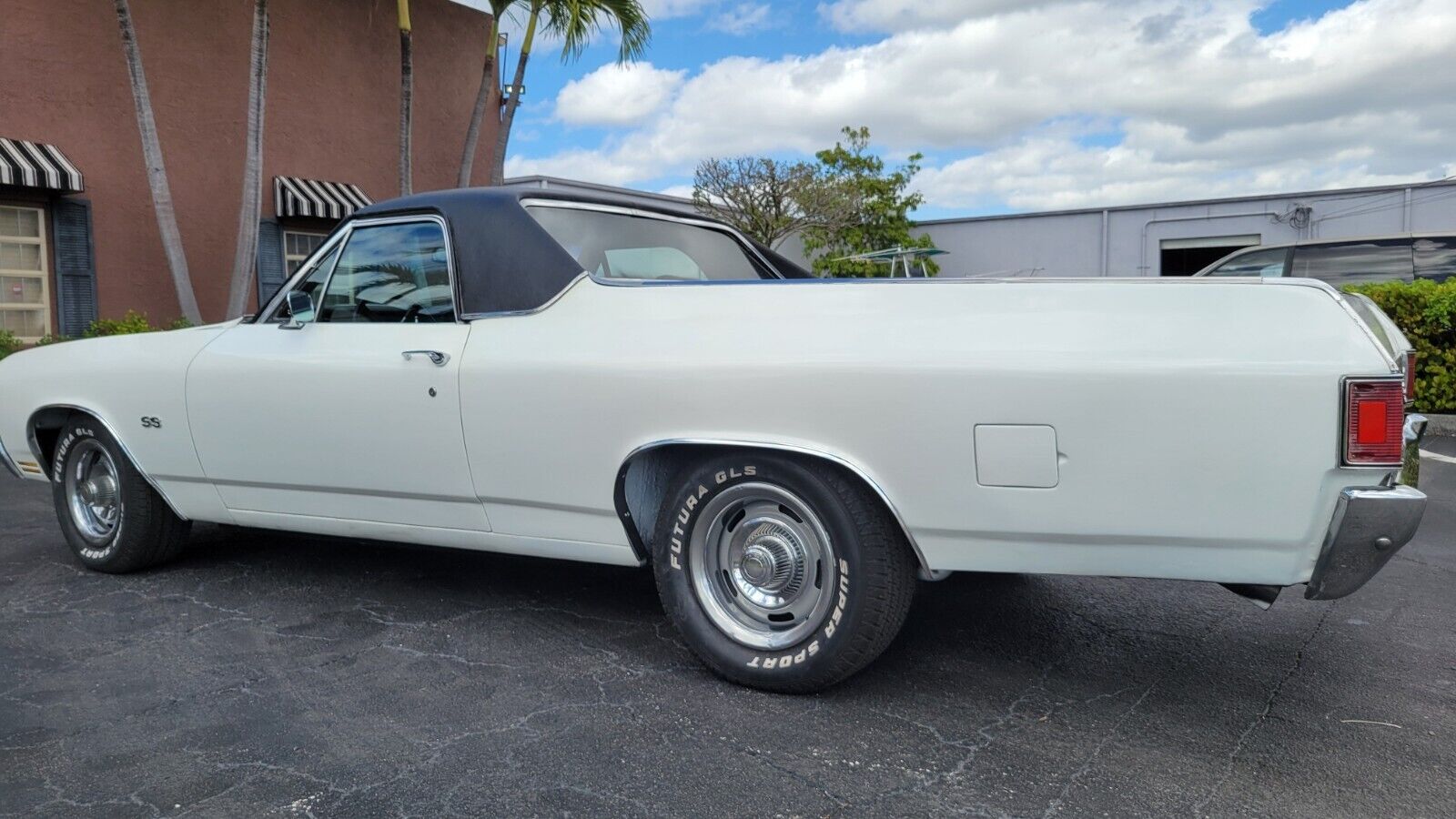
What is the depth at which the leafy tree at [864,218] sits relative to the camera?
959 inches

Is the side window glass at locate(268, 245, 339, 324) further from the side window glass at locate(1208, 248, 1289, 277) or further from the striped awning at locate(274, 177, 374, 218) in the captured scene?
the striped awning at locate(274, 177, 374, 218)

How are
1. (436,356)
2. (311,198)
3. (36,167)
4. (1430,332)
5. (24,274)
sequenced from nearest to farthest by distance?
(436,356) < (1430,332) < (36,167) < (24,274) < (311,198)

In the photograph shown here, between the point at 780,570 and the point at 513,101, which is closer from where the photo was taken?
the point at 780,570

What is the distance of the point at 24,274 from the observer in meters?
11.7

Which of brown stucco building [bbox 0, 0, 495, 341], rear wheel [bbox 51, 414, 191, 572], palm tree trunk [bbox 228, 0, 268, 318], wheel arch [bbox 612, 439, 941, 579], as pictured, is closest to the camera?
wheel arch [bbox 612, 439, 941, 579]

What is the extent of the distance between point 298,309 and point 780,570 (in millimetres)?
2213

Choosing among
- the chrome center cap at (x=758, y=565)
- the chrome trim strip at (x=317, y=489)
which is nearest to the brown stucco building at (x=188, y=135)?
the chrome trim strip at (x=317, y=489)

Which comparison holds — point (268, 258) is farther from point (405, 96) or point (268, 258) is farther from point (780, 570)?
point (780, 570)

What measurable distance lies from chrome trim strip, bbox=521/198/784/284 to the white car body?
42 cm

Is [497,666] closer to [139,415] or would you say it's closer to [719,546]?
[719,546]

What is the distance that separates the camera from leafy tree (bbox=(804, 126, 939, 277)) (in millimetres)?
24359

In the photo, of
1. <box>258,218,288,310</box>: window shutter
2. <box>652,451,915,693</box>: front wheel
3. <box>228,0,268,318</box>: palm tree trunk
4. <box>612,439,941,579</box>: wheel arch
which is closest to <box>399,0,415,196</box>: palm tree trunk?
<box>228,0,268,318</box>: palm tree trunk

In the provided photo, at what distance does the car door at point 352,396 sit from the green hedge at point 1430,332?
30.4ft

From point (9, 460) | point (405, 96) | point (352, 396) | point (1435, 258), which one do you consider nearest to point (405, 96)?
point (405, 96)
